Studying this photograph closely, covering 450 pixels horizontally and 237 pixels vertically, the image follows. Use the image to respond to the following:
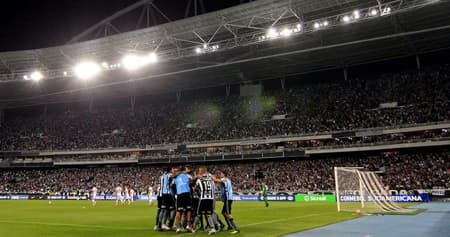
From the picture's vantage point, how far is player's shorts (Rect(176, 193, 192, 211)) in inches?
528

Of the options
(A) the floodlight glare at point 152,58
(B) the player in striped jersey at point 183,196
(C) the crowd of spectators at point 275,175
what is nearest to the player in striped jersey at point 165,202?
(B) the player in striped jersey at point 183,196

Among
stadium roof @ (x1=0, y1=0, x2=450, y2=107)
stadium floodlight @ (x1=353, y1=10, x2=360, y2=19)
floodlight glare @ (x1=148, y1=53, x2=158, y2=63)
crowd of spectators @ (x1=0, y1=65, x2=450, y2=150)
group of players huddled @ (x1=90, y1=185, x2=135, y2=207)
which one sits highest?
stadium roof @ (x1=0, y1=0, x2=450, y2=107)

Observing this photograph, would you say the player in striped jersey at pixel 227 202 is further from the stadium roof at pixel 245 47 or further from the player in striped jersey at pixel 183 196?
the stadium roof at pixel 245 47

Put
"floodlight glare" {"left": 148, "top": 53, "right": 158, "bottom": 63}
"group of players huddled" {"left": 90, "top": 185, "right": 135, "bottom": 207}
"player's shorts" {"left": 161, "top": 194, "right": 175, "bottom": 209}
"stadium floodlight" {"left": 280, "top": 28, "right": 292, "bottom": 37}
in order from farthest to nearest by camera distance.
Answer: "floodlight glare" {"left": 148, "top": 53, "right": 158, "bottom": 63} < "stadium floodlight" {"left": 280, "top": 28, "right": 292, "bottom": 37} < "group of players huddled" {"left": 90, "top": 185, "right": 135, "bottom": 207} < "player's shorts" {"left": 161, "top": 194, "right": 175, "bottom": 209}

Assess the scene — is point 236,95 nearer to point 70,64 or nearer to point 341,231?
point 70,64

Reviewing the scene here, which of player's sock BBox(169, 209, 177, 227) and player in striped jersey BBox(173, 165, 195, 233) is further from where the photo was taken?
player's sock BBox(169, 209, 177, 227)

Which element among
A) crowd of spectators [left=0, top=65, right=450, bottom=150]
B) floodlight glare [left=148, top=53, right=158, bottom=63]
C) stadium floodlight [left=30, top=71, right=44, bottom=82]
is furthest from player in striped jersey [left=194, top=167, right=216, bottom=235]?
stadium floodlight [left=30, top=71, right=44, bottom=82]

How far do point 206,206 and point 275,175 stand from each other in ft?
127

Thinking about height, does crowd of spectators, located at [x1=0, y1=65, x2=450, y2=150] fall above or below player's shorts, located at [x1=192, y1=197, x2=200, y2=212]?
above

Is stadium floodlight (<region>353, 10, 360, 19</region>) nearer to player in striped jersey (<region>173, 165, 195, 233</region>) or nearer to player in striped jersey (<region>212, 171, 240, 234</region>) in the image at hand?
player in striped jersey (<region>212, 171, 240, 234</region>)

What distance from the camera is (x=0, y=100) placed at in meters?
68.9

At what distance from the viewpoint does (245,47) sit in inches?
1772

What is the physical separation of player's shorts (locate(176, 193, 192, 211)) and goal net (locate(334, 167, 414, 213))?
12.7 metres

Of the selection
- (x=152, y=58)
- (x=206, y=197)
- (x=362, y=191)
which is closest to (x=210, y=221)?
(x=206, y=197)
